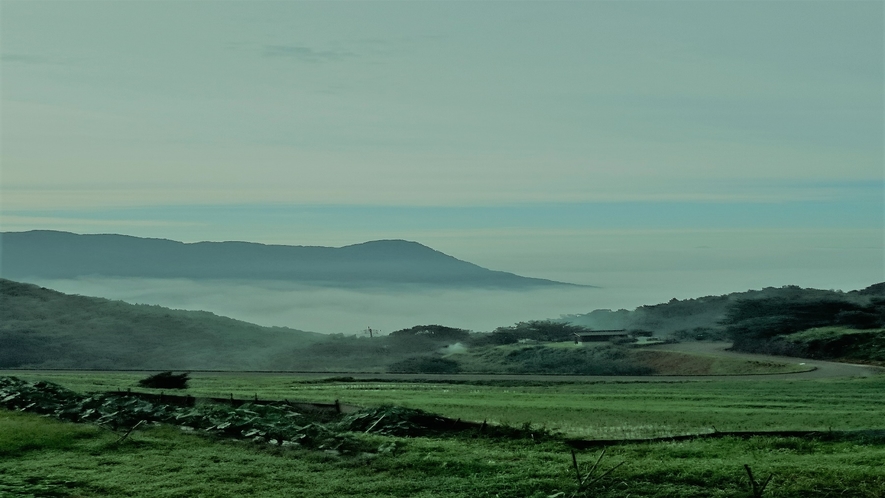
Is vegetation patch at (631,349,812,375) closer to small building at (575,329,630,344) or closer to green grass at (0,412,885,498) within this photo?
small building at (575,329,630,344)

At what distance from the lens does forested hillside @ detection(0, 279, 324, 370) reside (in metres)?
67.1

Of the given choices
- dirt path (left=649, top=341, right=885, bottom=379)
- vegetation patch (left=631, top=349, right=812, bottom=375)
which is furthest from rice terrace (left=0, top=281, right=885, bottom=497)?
vegetation patch (left=631, top=349, right=812, bottom=375)

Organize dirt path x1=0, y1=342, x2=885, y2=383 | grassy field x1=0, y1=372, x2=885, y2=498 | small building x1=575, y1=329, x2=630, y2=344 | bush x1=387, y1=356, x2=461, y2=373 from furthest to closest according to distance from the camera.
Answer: small building x1=575, y1=329, x2=630, y2=344, bush x1=387, y1=356, x2=461, y2=373, dirt path x1=0, y1=342, x2=885, y2=383, grassy field x1=0, y1=372, x2=885, y2=498

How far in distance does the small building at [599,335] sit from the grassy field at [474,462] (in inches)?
1872

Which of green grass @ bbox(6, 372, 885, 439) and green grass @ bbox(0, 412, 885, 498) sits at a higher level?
green grass @ bbox(6, 372, 885, 439)

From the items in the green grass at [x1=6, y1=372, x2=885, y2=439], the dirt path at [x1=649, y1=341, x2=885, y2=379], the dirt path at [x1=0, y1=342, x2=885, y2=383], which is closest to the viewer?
the green grass at [x1=6, y1=372, x2=885, y2=439]

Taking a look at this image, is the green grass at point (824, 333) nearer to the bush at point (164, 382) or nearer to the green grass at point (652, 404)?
the green grass at point (652, 404)

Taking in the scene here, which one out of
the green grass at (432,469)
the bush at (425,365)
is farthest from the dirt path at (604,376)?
the green grass at (432,469)

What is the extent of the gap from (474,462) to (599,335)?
5841cm

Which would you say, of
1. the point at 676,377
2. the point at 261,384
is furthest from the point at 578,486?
the point at 676,377

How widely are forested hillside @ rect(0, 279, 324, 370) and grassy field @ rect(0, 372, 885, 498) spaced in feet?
142

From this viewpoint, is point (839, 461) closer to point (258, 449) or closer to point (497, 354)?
point (258, 449)

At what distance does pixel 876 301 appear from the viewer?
7475cm

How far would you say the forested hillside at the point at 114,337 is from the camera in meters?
67.1
